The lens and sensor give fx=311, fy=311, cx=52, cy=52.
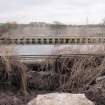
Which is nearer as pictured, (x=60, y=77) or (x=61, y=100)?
(x=61, y=100)

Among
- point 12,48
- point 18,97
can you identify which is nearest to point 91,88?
point 18,97

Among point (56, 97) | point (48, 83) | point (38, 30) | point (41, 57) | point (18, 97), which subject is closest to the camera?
point (56, 97)

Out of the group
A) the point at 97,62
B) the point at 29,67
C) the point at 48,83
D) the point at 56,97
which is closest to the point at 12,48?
the point at 29,67

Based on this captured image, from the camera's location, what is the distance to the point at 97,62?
6.89 metres

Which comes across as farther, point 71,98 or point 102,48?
point 102,48

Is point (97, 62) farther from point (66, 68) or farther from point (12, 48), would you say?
point (12, 48)

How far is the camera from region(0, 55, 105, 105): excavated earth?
6.47 m

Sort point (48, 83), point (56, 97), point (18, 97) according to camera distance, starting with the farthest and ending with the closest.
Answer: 1. point (48, 83)
2. point (18, 97)
3. point (56, 97)

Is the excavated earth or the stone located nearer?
the stone

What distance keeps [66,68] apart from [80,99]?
5.87ft

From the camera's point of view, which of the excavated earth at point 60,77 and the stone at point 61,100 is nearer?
the stone at point 61,100

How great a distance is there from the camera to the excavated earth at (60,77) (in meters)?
6.47

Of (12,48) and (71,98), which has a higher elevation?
(12,48)

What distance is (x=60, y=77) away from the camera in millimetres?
6691
